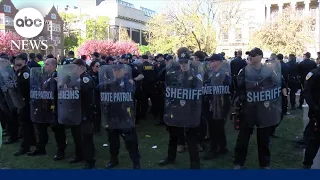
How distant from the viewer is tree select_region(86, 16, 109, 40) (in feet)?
210

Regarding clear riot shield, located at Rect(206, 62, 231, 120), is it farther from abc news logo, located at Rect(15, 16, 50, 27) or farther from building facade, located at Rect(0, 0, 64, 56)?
building facade, located at Rect(0, 0, 64, 56)

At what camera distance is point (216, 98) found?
5816 millimetres

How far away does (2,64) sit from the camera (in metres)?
6.59

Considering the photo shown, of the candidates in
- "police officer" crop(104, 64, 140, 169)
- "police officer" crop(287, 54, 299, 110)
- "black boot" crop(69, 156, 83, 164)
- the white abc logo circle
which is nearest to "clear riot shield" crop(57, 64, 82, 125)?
"police officer" crop(104, 64, 140, 169)

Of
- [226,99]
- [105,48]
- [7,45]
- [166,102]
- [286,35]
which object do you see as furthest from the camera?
[7,45]

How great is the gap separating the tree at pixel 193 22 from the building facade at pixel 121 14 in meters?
38.0

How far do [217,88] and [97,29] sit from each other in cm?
6182

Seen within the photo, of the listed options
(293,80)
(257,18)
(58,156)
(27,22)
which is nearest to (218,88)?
(58,156)

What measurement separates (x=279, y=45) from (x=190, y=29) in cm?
1292

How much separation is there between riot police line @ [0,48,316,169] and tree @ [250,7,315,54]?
36649 millimetres

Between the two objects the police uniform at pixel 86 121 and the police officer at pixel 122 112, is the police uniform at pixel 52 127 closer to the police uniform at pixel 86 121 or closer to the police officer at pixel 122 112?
the police uniform at pixel 86 121

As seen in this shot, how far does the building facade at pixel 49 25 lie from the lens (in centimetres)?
6050

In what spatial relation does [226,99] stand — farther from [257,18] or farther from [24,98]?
[257,18]

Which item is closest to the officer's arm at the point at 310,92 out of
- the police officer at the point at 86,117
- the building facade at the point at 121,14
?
the police officer at the point at 86,117
